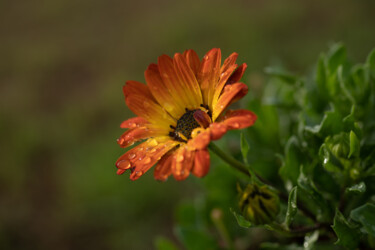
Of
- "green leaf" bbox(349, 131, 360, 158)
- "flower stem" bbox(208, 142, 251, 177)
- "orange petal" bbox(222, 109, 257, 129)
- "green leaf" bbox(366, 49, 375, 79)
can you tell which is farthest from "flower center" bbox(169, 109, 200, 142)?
"green leaf" bbox(366, 49, 375, 79)

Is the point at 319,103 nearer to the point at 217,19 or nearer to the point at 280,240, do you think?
the point at 280,240

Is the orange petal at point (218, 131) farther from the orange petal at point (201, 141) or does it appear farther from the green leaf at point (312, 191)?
the green leaf at point (312, 191)

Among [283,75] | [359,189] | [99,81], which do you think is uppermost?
[99,81]

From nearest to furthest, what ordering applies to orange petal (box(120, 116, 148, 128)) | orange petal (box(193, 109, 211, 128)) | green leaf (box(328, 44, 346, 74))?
orange petal (box(193, 109, 211, 128)) → orange petal (box(120, 116, 148, 128)) → green leaf (box(328, 44, 346, 74))

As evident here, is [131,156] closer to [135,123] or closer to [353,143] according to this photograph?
[135,123]

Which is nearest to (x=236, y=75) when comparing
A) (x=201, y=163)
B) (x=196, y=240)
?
(x=201, y=163)

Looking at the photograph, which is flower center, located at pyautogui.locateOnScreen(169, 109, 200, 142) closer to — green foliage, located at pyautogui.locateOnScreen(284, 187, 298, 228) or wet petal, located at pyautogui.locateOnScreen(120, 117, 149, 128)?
wet petal, located at pyautogui.locateOnScreen(120, 117, 149, 128)

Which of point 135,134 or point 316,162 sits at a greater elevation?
point 135,134
